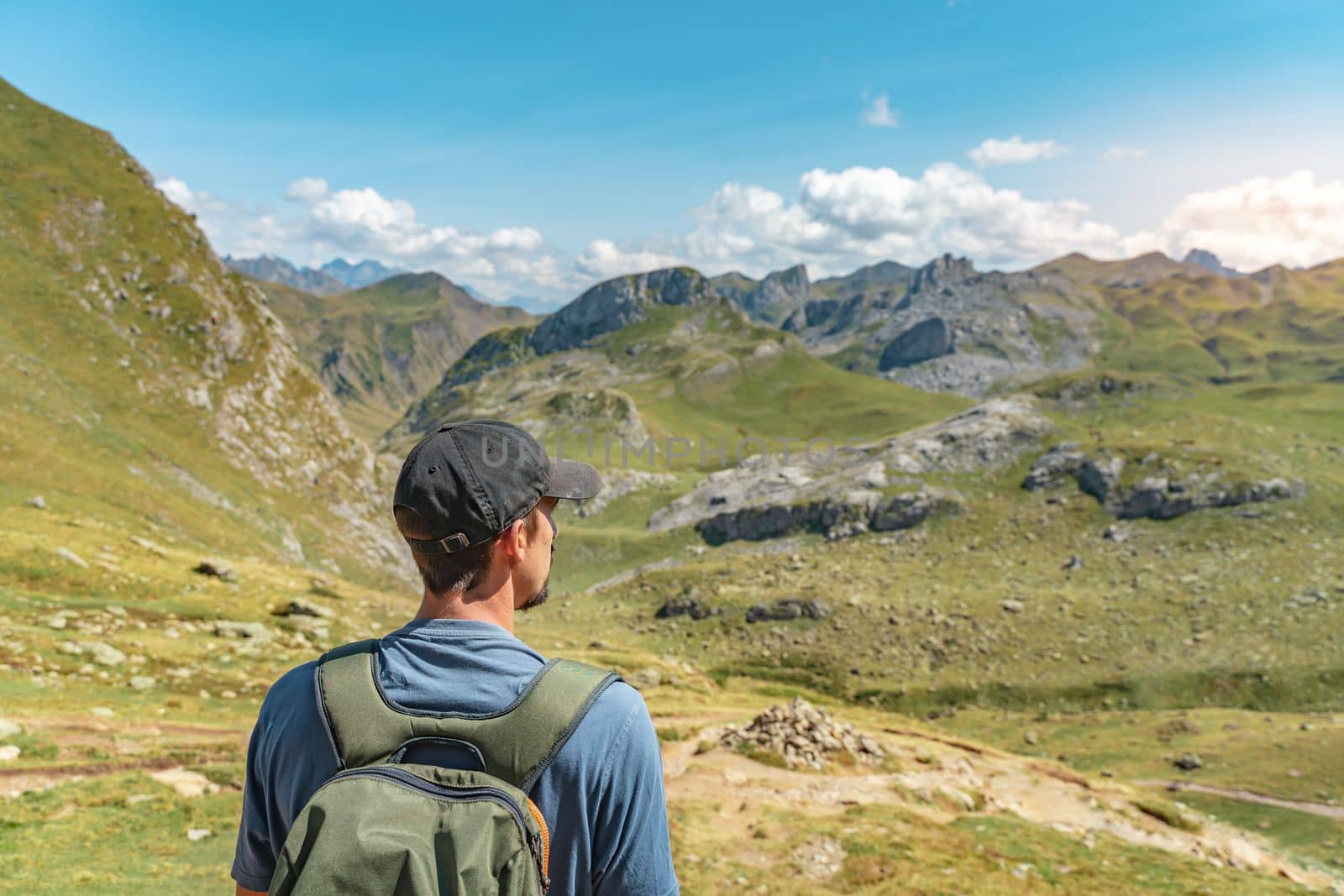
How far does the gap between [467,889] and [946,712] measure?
196 feet

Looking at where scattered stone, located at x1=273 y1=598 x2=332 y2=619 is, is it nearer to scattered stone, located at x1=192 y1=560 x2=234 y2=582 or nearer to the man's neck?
scattered stone, located at x1=192 y1=560 x2=234 y2=582

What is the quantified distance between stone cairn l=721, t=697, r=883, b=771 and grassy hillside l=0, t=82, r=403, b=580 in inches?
1804

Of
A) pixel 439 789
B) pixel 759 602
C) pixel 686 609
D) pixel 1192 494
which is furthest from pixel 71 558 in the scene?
pixel 1192 494

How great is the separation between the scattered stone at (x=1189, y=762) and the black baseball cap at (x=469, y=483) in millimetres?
52971

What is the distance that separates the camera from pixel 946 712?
54.9 m

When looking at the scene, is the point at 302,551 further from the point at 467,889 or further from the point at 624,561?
the point at 467,889

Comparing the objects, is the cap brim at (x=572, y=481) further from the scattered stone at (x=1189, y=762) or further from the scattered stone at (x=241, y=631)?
the scattered stone at (x=1189, y=762)

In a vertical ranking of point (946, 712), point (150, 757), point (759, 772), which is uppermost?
point (150, 757)

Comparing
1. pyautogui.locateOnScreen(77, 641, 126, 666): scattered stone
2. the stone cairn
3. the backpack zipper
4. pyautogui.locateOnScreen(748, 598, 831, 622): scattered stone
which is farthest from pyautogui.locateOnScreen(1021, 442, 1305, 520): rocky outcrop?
the backpack zipper

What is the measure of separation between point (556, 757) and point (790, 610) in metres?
67.2

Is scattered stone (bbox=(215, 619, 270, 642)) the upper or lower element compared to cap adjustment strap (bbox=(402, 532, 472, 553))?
lower

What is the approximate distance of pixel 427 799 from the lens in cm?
315

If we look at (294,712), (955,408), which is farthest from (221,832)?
(955,408)

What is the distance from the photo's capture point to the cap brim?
4461 mm
